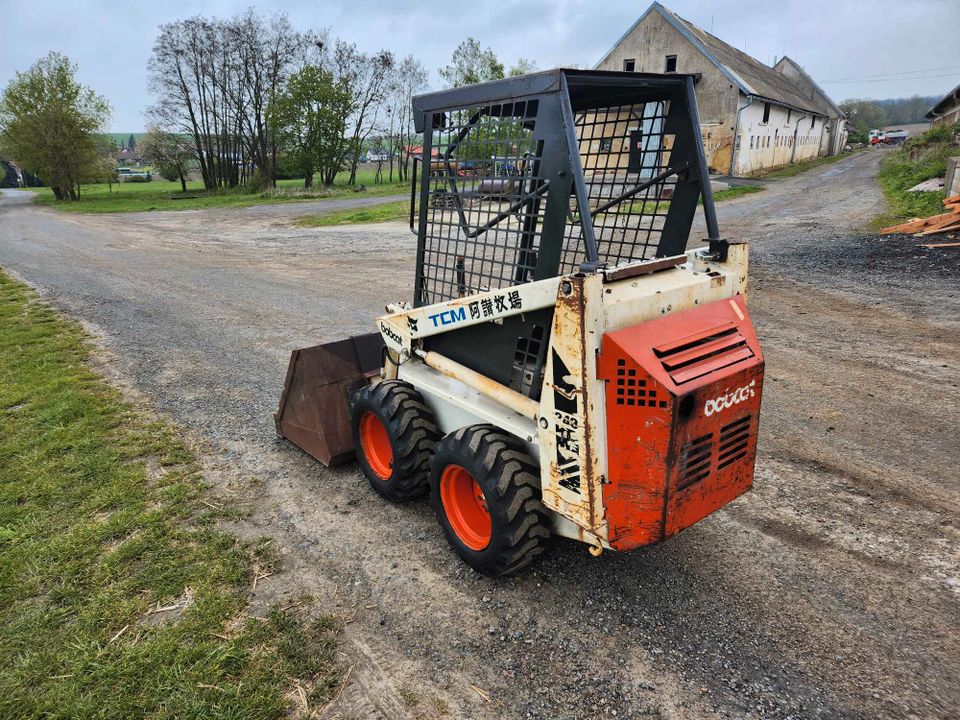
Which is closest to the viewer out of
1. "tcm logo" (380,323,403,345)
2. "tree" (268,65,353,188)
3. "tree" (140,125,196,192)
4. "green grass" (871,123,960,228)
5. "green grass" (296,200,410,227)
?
"tcm logo" (380,323,403,345)

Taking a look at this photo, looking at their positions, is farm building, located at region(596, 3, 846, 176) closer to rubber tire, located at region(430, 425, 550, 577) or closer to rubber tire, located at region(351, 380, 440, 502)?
rubber tire, located at region(351, 380, 440, 502)

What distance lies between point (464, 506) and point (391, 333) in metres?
1.22

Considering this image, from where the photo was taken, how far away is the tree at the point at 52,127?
117 feet

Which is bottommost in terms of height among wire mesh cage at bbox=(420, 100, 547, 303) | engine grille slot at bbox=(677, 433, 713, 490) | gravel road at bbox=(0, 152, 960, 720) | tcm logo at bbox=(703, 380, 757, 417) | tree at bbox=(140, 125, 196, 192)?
gravel road at bbox=(0, 152, 960, 720)

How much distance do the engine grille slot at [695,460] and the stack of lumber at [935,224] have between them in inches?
481

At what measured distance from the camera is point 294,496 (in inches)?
163

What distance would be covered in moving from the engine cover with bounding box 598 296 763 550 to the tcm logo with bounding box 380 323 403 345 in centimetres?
166

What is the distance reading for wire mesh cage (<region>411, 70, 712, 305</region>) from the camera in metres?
2.88

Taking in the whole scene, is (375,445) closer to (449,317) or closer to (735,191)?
(449,317)

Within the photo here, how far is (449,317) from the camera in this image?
344 cm

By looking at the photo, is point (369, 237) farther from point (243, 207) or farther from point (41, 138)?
point (41, 138)

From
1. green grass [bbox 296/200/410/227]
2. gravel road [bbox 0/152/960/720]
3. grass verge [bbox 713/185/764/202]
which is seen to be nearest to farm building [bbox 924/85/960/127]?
grass verge [bbox 713/185/764/202]

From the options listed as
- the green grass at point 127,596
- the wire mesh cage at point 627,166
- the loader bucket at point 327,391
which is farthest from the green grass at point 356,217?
the wire mesh cage at point 627,166

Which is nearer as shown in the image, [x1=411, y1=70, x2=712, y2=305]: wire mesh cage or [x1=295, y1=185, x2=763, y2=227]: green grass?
[x1=411, y1=70, x2=712, y2=305]: wire mesh cage
